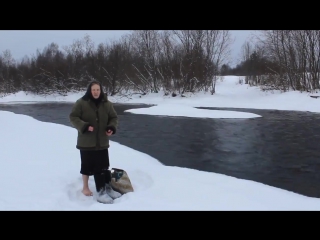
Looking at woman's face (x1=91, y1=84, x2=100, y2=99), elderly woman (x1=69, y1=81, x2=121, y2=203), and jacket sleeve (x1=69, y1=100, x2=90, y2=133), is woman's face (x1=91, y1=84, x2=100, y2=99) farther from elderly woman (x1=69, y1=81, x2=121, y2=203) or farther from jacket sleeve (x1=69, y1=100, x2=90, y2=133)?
jacket sleeve (x1=69, y1=100, x2=90, y2=133)

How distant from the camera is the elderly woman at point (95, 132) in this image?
180 inches

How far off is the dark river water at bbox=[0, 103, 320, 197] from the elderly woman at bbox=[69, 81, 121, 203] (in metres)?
2.82

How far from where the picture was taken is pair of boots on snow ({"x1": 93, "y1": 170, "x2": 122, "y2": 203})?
4.63 meters

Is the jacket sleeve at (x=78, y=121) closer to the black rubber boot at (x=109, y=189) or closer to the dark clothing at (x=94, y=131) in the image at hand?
the dark clothing at (x=94, y=131)

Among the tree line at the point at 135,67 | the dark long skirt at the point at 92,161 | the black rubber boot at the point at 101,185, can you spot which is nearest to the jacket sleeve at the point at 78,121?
the dark long skirt at the point at 92,161

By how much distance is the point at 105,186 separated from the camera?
15.6ft

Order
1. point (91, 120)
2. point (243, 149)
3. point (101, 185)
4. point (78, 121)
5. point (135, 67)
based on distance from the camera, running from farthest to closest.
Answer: point (135, 67) < point (243, 149) < point (101, 185) < point (91, 120) < point (78, 121)

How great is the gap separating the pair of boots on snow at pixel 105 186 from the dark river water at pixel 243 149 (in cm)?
268

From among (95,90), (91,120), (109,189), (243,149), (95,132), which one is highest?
(95,90)

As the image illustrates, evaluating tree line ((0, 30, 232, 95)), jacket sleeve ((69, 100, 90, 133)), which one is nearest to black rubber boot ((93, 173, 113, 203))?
jacket sleeve ((69, 100, 90, 133))

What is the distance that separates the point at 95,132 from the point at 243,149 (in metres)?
5.73

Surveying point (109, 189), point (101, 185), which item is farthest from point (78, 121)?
point (109, 189)

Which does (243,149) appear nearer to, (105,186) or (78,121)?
(105,186)
